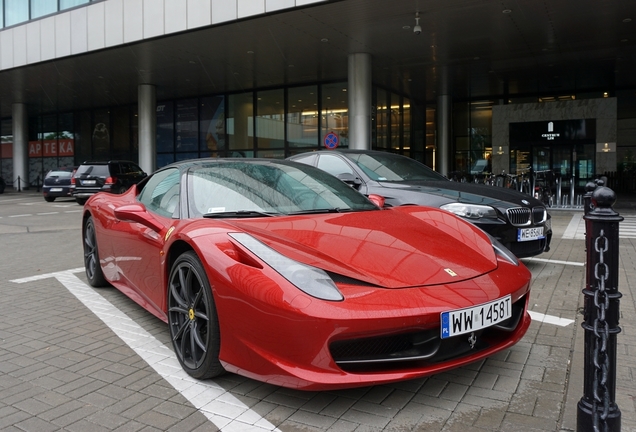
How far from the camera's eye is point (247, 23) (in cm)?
1519

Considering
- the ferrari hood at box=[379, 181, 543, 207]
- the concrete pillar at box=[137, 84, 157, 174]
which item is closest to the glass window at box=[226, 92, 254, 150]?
the concrete pillar at box=[137, 84, 157, 174]

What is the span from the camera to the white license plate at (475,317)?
243 centimetres

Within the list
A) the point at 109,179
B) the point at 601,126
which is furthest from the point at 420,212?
the point at 601,126

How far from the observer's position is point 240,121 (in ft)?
87.1

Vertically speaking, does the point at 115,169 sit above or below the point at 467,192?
above

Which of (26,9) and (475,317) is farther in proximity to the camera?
(26,9)

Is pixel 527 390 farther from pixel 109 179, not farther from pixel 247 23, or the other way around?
pixel 109 179

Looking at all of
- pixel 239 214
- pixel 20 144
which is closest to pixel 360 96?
pixel 239 214

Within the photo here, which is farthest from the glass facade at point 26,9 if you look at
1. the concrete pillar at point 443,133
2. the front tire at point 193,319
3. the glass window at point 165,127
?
the front tire at point 193,319

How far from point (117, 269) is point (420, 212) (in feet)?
8.59

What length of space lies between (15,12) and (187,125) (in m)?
9.42

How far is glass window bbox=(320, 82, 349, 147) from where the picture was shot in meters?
23.2

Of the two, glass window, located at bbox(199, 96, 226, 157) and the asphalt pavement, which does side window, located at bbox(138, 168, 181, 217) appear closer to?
the asphalt pavement

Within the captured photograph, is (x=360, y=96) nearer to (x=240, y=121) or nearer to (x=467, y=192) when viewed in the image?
(x=240, y=121)
